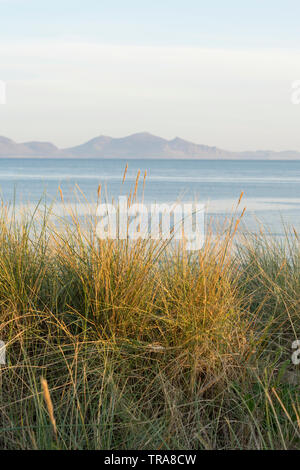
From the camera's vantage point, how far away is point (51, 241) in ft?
11.5

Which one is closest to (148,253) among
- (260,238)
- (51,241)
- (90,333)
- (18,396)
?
(90,333)

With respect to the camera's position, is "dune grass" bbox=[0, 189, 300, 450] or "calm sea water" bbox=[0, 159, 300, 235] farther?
"calm sea water" bbox=[0, 159, 300, 235]

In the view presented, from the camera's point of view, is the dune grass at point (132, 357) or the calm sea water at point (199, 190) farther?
the calm sea water at point (199, 190)

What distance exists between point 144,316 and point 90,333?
30 cm

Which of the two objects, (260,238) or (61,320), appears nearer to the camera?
(61,320)

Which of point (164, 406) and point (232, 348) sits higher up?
point (232, 348)

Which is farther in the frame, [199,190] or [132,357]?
Result: [199,190]

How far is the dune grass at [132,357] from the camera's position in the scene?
2.39 m

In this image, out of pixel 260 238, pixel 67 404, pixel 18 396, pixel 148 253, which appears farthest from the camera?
pixel 260 238

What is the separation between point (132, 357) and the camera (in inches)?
108

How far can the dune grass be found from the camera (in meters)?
2.39
